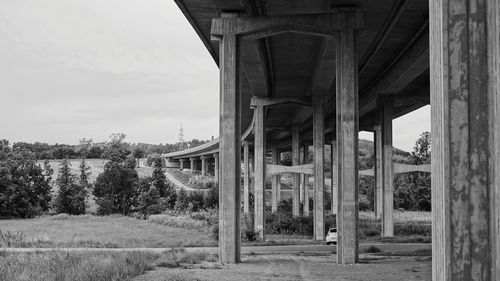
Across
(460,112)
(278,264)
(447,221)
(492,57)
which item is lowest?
(278,264)

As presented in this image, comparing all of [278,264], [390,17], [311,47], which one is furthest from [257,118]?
[278,264]

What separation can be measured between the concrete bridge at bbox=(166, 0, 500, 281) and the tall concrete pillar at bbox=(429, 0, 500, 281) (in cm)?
1

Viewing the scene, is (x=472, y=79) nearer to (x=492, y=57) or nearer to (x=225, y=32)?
(x=492, y=57)

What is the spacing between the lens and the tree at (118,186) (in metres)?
72.6

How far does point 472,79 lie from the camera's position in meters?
8.04

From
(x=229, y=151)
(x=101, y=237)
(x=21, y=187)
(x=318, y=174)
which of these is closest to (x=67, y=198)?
(x=21, y=187)

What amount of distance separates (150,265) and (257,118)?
88.5 feet

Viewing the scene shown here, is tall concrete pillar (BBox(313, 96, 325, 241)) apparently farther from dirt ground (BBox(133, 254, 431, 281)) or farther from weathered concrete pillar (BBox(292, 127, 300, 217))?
dirt ground (BBox(133, 254, 431, 281))

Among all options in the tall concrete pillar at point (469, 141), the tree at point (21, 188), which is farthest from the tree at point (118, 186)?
the tall concrete pillar at point (469, 141)

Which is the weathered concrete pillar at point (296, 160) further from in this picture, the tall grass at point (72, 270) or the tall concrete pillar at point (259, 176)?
the tall grass at point (72, 270)

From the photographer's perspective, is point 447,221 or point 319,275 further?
point 319,275

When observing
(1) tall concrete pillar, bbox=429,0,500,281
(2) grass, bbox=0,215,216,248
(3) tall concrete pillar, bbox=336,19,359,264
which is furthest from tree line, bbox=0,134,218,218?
(1) tall concrete pillar, bbox=429,0,500,281

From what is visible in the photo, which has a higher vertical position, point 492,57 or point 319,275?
point 492,57

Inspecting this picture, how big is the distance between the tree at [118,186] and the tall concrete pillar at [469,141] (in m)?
66.7
